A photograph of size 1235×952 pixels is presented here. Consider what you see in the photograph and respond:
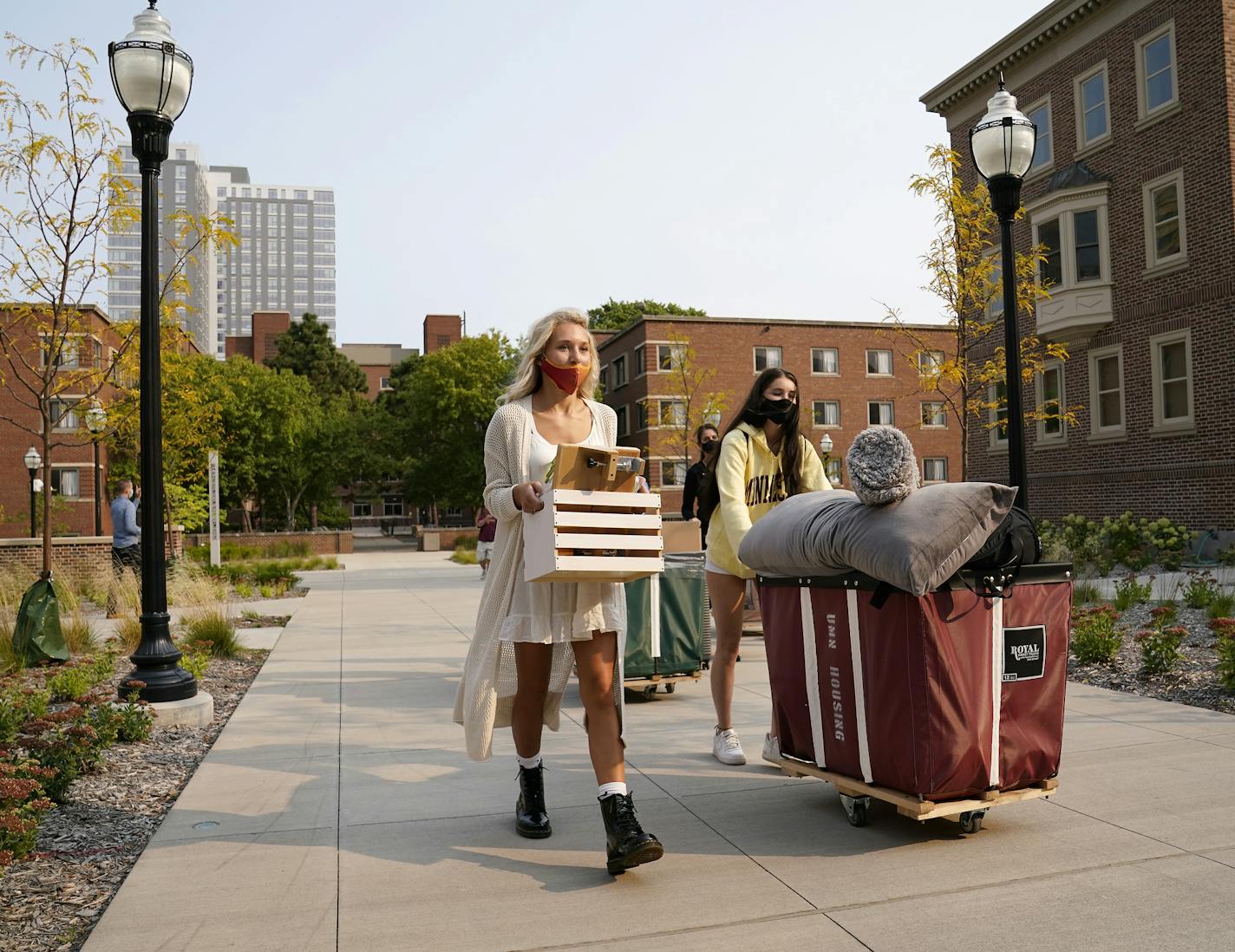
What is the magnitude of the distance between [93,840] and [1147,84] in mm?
23047

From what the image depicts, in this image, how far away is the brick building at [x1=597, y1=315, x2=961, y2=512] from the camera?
48.2m

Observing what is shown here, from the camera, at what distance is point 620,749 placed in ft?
12.6

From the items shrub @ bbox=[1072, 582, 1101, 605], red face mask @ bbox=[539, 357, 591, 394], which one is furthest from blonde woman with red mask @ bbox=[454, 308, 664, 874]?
shrub @ bbox=[1072, 582, 1101, 605]

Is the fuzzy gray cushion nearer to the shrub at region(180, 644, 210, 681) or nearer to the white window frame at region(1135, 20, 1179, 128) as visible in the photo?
the shrub at region(180, 644, 210, 681)

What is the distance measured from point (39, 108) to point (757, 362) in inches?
1609

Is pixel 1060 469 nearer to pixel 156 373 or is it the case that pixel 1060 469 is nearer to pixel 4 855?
pixel 156 373

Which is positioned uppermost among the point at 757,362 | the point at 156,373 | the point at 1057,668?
the point at 757,362

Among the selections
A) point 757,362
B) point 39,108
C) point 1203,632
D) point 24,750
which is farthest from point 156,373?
point 757,362

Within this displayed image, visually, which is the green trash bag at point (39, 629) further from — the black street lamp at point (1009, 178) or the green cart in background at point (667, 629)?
the black street lamp at point (1009, 178)

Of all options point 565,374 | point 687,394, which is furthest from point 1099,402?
point 565,374

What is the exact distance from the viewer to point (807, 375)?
163 feet

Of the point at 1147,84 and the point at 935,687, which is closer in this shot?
the point at 935,687

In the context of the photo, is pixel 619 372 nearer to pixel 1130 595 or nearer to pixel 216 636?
pixel 1130 595

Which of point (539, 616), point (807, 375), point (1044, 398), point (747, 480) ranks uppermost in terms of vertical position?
point (807, 375)
